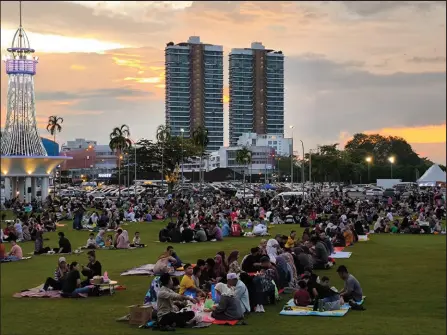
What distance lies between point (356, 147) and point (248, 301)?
106 metres

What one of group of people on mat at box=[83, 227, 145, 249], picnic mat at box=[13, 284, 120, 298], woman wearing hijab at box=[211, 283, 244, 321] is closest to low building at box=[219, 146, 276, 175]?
group of people on mat at box=[83, 227, 145, 249]

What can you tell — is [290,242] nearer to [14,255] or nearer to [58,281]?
[58,281]

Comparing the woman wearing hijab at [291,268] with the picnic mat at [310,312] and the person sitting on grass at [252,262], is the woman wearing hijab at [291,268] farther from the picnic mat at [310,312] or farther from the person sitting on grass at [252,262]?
the picnic mat at [310,312]

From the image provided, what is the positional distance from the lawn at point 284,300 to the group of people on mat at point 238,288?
32 centimetres

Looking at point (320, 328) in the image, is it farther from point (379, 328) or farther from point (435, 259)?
point (435, 259)

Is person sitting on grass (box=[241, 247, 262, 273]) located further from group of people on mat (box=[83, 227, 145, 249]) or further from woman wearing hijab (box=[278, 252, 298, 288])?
group of people on mat (box=[83, 227, 145, 249])

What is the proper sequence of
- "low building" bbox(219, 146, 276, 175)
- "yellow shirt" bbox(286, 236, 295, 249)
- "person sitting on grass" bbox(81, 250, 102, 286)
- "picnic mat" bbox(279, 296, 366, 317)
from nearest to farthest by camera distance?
"picnic mat" bbox(279, 296, 366, 317), "person sitting on grass" bbox(81, 250, 102, 286), "yellow shirt" bbox(286, 236, 295, 249), "low building" bbox(219, 146, 276, 175)

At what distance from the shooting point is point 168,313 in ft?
33.9

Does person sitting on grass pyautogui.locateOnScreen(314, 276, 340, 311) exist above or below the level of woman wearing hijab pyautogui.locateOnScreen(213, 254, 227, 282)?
below

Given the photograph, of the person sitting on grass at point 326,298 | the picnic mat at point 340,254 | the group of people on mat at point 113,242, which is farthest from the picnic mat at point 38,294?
the group of people on mat at point 113,242

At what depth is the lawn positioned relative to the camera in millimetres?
10062

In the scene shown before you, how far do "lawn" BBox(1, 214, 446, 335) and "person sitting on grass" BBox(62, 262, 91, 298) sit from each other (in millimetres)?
281

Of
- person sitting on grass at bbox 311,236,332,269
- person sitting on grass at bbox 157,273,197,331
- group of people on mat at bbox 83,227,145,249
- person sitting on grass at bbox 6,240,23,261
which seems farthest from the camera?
group of people on mat at bbox 83,227,145,249

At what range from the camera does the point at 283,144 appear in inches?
3546
